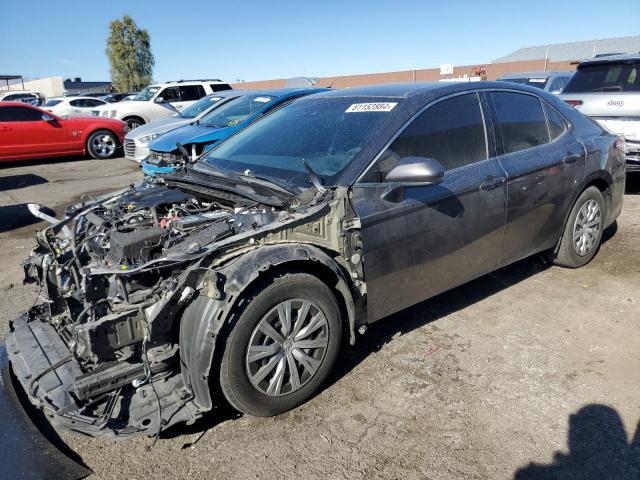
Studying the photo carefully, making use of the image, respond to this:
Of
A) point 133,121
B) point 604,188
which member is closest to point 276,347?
point 604,188

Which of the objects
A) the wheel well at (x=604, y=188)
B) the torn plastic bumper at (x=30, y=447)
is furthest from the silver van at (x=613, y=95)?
the torn plastic bumper at (x=30, y=447)

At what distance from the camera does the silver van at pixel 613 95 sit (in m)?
6.99

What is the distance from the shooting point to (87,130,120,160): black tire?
13375 millimetres

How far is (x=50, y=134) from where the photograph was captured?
42.1ft

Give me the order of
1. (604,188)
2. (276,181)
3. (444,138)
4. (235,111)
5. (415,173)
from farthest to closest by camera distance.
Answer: (235,111), (604,188), (444,138), (276,181), (415,173)

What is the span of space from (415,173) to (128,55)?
1835 inches

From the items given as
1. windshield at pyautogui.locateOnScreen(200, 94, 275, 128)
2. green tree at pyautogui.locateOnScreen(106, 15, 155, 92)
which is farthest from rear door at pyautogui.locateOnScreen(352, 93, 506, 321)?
green tree at pyautogui.locateOnScreen(106, 15, 155, 92)

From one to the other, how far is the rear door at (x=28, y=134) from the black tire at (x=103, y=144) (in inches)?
23.8

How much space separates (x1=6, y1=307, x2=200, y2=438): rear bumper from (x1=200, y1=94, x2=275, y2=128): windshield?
6.33m

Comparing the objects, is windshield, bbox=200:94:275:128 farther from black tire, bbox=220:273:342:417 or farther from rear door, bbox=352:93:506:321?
black tire, bbox=220:273:342:417

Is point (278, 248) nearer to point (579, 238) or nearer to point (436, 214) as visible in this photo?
point (436, 214)

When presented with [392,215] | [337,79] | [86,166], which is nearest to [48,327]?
[392,215]

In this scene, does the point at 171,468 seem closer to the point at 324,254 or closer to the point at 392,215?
the point at 324,254

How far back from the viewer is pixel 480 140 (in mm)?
3689
